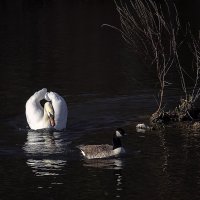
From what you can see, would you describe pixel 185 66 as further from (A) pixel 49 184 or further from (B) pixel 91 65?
(A) pixel 49 184

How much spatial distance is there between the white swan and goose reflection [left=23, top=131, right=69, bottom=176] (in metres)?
0.43

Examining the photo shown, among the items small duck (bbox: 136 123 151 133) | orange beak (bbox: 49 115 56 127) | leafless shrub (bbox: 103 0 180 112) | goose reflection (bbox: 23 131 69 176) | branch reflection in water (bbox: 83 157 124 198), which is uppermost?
leafless shrub (bbox: 103 0 180 112)

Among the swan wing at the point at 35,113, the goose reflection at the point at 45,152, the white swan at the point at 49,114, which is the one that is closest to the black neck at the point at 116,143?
the goose reflection at the point at 45,152

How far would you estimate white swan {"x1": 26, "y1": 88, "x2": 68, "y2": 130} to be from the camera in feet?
90.1

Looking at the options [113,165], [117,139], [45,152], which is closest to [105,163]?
[113,165]

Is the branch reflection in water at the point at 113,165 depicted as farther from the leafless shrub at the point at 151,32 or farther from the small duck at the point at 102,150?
the leafless shrub at the point at 151,32

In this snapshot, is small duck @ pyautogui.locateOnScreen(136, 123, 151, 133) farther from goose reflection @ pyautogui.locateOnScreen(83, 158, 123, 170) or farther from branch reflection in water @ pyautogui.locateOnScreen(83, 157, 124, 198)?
goose reflection @ pyautogui.locateOnScreen(83, 158, 123, 170)

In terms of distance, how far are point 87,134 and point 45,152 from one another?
2866 millimetres

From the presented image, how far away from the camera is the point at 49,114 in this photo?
28000 millimetres

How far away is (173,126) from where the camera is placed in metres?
27.4

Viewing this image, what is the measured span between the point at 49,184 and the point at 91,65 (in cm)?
2311

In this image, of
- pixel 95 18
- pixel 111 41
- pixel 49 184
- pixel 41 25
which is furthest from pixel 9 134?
pixel 95 18

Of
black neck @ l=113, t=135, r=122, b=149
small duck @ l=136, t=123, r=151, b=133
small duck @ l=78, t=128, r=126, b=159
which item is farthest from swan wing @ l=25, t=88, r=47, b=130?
black neck @ l=113, t=135, r=122, b=149

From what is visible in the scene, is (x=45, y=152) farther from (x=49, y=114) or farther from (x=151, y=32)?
(x=151, y=32)
